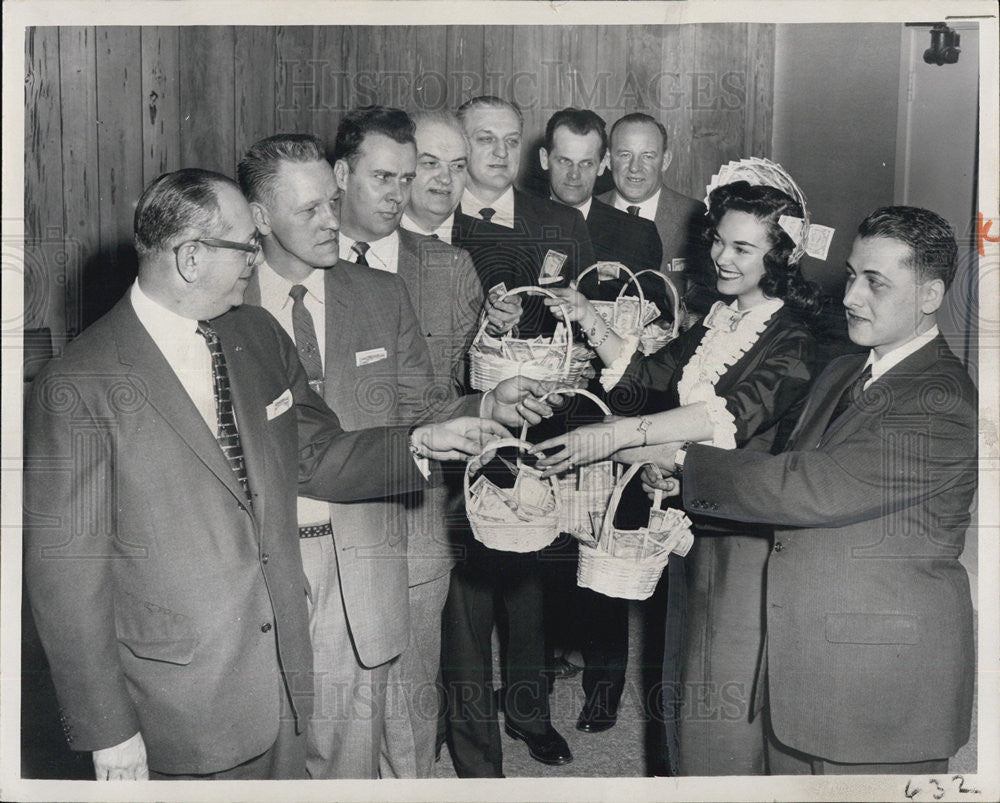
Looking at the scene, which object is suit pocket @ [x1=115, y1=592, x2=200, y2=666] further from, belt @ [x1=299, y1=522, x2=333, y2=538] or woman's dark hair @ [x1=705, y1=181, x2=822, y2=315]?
woman's dark hair @ [x1=705, y1=181, x2=822, y2=315]

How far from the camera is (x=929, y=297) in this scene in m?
2.87

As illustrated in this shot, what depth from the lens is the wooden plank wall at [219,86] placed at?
10.1ft

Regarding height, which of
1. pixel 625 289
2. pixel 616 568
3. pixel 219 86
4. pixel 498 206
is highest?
pixel 219 86

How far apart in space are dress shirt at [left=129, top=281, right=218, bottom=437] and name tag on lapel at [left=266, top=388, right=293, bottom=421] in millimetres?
163

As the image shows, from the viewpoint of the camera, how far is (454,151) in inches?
126

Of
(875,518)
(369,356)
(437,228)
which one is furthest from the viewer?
(437,228)

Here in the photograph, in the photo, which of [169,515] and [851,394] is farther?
[851,394]

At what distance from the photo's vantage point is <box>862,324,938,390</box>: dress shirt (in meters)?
2.86

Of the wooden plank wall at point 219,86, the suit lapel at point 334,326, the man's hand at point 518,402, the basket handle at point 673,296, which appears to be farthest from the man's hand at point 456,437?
the wooden plank wall at point 219,86

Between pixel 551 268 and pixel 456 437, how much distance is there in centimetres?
59

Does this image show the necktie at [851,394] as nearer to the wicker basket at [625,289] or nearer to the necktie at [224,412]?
the wicker basket at [625,289]

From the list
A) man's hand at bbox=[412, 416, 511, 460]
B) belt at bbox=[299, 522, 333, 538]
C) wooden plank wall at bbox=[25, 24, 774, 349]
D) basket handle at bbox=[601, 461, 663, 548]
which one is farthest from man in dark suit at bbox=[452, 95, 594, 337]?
belt at bbox=[299, 522, 333, 538]

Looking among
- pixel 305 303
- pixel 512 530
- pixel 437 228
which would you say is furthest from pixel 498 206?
pixel 512 530

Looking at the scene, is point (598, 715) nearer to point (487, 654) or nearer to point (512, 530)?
point (487, 654)
